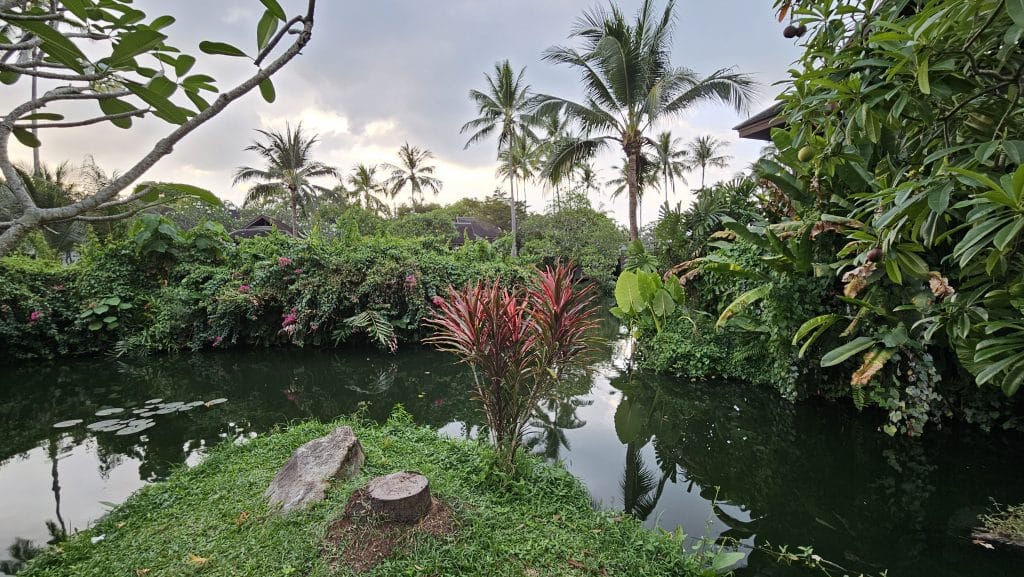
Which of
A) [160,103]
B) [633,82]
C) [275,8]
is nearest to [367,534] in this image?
[160,103]

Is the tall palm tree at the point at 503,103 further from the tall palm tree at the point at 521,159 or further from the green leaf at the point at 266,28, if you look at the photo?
the green leaf at the point at 266,28

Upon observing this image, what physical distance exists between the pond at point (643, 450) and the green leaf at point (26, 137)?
3.27m

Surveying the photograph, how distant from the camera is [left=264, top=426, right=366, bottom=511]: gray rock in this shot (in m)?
2.61

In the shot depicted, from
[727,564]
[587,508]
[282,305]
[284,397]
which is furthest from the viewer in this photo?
[282,305]

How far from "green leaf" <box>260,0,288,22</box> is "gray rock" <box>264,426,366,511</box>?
2.63m

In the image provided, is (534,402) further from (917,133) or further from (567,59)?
(567,59)

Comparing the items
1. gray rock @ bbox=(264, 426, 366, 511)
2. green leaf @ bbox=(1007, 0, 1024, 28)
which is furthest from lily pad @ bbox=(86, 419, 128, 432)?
green leaf @ bbox=(1007, 0, 1024, 28)

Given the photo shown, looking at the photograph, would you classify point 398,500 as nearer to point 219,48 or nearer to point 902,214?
point 219,48

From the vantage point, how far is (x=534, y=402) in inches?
113

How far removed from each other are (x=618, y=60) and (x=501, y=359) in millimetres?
10401

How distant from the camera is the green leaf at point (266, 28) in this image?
0.68 m

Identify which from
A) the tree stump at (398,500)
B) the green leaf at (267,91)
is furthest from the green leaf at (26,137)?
the tree stump at (398,500)

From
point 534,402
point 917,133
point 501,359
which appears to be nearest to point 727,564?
point 534,402

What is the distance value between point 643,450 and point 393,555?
9.02 feet
